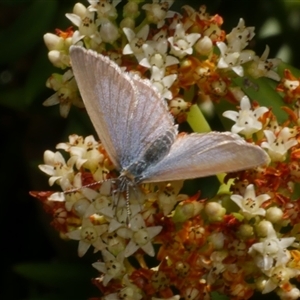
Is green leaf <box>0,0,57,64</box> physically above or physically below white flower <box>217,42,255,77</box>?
above

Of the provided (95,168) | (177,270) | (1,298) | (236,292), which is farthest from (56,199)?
(1,298)

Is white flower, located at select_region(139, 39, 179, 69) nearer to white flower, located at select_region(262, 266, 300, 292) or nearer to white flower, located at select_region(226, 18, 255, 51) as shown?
white flower, located at select_region(226, 18, 255, 51)

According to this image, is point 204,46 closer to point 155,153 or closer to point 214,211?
point 155,153

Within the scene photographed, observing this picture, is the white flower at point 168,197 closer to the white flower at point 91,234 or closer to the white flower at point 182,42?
the white flower at point 91,234

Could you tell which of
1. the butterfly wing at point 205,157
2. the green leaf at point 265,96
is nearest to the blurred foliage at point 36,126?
the green leaf at point 265,96

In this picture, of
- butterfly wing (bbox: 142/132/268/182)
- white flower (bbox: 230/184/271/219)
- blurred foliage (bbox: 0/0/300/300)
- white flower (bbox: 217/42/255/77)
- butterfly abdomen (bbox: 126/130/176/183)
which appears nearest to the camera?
butterfly wing (bbox: 142/132/268/182)

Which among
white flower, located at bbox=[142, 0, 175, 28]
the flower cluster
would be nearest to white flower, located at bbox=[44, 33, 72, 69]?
the flower cluster

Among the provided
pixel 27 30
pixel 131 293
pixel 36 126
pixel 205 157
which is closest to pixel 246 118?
pixel 205 157

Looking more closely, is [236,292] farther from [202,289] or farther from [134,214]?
[134,214]

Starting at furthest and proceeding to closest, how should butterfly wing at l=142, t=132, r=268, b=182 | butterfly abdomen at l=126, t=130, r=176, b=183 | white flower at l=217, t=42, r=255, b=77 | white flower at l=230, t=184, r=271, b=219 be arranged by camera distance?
white flower at l=217, t=42, r=255, b=77 → butterfly abdomen at l=126, t=130, r=176, b=183 → white flower at l=230, t=184, r=271, b=219 → butterfly wing at l=142, t=132, r=268, b=182
